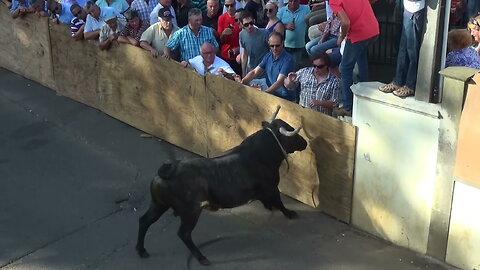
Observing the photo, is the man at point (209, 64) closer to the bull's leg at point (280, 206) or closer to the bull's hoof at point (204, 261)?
the bull's leg at point (280, 206)

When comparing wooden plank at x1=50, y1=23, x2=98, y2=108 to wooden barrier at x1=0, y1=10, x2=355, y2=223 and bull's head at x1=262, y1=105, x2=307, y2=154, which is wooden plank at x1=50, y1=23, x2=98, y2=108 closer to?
wooden barrier at x1=0, y1=10, x2=355, y2=223

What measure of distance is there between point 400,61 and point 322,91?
135 centimetres

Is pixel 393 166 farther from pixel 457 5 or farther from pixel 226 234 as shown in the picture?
pixel 457 5

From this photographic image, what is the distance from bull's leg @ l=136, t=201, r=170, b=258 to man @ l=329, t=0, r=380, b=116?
2.25m

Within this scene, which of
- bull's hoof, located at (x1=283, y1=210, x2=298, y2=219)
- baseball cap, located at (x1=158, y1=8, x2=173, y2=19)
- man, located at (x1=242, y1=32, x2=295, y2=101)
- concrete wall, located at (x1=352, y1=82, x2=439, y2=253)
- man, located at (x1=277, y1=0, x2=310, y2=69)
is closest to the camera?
concrete wall, located at (x1=352, y1=82, x2=439, y2=253)

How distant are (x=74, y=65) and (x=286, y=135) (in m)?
4.78

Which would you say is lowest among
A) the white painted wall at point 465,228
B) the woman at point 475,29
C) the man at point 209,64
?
the white painted wall at point 465,228

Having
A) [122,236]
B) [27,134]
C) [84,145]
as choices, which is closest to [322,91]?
[122,236]

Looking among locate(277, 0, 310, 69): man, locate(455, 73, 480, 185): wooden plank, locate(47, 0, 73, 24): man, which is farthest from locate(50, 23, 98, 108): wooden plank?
locate(455, 73, 480, 185): wooden plank

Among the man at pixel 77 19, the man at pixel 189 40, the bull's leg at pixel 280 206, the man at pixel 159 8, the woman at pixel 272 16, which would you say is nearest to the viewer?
the bull's leg at pixel 280 206

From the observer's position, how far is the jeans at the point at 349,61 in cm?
766

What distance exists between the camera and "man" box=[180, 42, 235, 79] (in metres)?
9.00

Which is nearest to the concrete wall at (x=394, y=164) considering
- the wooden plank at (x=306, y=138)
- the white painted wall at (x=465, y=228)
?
the wooden plank at (x=306, y=138)

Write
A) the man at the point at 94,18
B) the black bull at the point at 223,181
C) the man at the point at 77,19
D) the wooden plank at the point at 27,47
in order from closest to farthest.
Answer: the black bull at the point at 223,181 < the man at the point at 94,18 < the man at the point at 77,19 < the wooden plank at the point at 27,47
